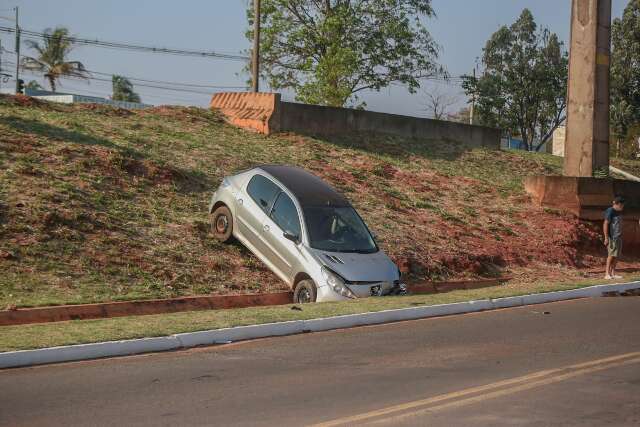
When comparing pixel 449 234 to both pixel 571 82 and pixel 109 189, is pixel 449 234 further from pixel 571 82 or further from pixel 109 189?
pixel 109 189

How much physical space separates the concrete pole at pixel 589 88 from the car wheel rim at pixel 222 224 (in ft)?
39.0

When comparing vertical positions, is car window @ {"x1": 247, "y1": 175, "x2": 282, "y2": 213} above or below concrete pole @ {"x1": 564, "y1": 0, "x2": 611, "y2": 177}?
below

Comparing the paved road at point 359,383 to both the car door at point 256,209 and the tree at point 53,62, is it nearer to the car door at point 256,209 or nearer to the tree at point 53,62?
the car door at point 256,209

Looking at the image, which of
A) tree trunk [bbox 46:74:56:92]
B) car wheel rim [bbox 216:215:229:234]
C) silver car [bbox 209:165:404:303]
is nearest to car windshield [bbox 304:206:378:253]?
silver car [bbox 209:165:404:303]

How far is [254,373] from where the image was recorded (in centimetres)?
842

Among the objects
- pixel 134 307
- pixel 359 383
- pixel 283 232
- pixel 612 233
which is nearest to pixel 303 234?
pixel 283 232

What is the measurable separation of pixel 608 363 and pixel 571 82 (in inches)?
651

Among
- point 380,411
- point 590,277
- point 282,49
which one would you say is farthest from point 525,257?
point 282,49

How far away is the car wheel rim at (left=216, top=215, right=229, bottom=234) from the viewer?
55.1 feet

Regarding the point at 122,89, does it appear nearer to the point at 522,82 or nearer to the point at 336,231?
the point at 522,82

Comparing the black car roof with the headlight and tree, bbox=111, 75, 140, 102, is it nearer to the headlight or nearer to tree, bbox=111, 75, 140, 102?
the headlight

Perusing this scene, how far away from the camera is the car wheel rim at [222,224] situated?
1678 cm

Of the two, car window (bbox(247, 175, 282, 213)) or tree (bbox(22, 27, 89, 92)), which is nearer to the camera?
car window (bbox(247, 175, 282, 213))

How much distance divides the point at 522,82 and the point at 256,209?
42.4 meters
